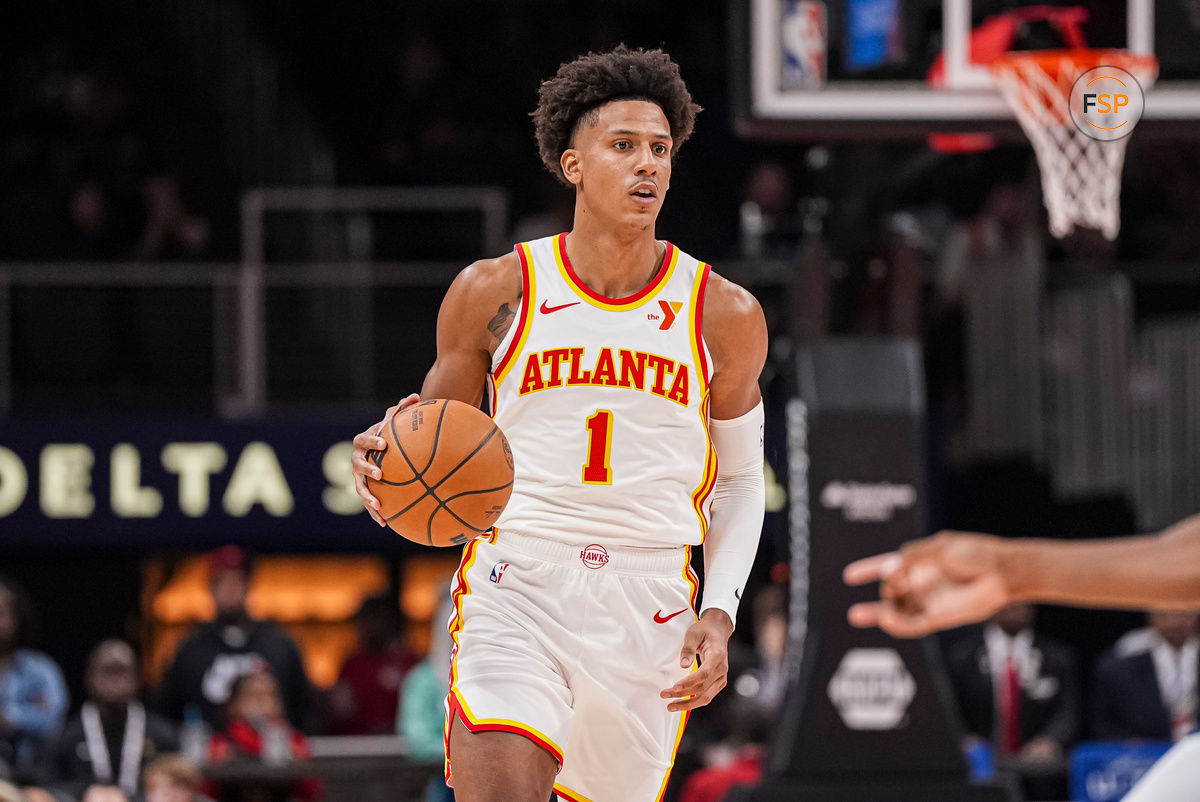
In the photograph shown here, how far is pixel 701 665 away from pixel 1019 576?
1.65 meters

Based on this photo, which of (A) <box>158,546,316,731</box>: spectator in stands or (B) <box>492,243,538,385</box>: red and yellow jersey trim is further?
(A) <box>158,546,316,731</box>: spectator in stands

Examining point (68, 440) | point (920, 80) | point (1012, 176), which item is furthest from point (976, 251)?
point (68, 440)

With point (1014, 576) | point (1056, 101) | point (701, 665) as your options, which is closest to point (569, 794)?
point (701, 665)

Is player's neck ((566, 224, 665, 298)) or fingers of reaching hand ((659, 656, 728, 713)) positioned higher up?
player's neck ((566, 224, 665, 298))

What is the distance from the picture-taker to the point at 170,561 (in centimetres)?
1591

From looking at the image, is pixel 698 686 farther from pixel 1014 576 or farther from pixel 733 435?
pixel 1014 576

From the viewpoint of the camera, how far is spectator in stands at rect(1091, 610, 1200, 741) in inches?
411

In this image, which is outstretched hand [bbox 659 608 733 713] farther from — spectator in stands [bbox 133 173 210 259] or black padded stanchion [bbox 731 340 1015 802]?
spectator in stands [bbox 133 173 210 259]

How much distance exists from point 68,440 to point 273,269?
1.88 metres

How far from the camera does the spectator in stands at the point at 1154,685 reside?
10.4m

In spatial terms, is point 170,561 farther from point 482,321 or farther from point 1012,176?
point 482,321

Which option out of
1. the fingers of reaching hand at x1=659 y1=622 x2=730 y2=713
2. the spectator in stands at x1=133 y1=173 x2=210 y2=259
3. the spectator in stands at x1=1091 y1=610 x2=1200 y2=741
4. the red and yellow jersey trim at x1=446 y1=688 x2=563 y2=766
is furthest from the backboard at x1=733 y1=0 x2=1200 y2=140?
the spectator in stands at x1=133 y1=173 x2=210 y2=259

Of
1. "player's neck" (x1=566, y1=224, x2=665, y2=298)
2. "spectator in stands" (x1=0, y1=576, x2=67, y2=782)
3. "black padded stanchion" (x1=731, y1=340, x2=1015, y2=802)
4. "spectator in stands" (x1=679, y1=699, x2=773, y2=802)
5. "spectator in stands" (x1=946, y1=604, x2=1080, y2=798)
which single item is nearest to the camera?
"player's neck" (x1=566, y1=224, x2=665, y2=298)

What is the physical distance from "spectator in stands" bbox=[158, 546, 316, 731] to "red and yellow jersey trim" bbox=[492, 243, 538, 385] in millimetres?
5993
